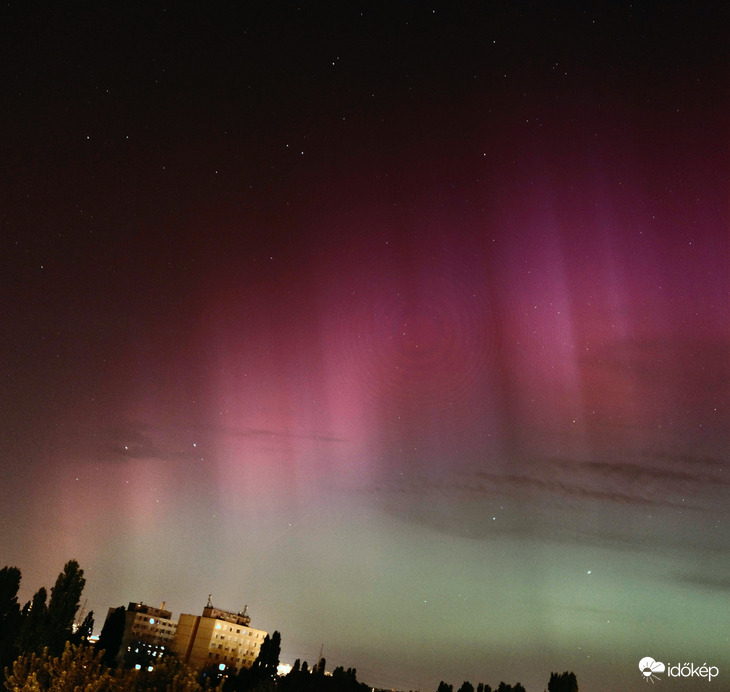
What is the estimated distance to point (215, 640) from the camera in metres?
111

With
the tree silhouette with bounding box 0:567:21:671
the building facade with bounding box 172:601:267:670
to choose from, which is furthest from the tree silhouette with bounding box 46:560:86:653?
the building facade with bounding box 172:601:267:670

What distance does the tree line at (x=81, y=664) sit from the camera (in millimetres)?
21031

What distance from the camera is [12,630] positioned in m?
47.0

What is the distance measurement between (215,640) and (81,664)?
99.5 m

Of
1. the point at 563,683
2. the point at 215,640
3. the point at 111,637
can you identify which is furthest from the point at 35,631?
the point at 215,640

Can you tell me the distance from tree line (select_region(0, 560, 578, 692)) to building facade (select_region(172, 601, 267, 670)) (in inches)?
726

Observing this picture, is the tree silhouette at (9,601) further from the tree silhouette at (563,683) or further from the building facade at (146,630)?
the building facade at (146,630)

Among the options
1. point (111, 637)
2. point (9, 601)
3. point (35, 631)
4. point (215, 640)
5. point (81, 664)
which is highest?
point (215, 640)

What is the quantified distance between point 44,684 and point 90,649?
382cm

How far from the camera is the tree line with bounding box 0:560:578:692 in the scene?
2103 centimetres

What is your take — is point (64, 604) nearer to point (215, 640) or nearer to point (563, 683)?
point (563, 683)

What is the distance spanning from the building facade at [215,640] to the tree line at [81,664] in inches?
726

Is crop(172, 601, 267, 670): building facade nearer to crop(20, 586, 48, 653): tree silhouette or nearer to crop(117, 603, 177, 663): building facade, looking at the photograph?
crop(117, 603, 177, 663): building facade

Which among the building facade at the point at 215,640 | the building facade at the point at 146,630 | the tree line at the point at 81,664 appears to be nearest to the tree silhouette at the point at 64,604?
the tree line at the point at 81,664
